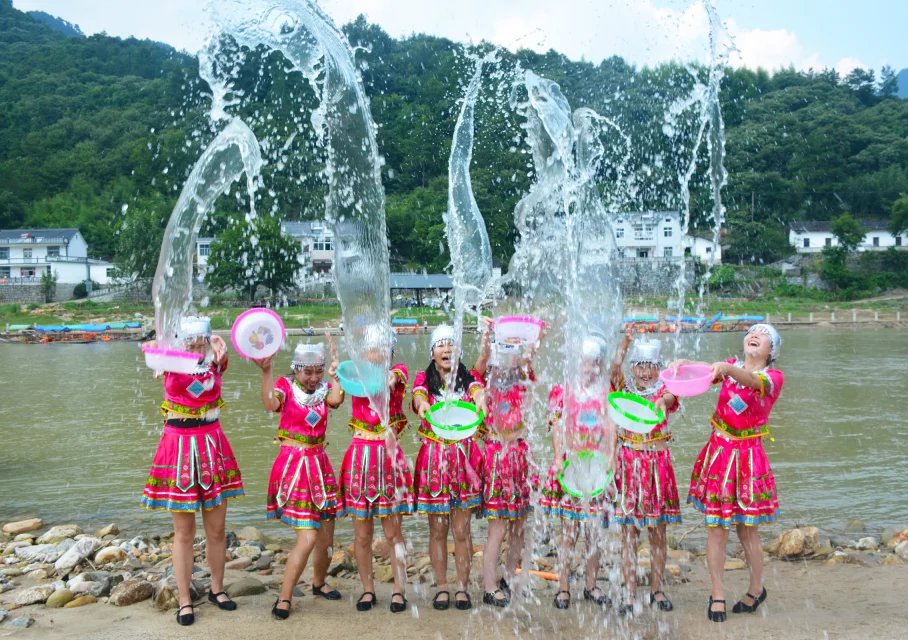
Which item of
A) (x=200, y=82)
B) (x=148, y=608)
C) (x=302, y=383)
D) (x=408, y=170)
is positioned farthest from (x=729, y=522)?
(x=200, y=82)

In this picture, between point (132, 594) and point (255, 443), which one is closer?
point (132, 594)

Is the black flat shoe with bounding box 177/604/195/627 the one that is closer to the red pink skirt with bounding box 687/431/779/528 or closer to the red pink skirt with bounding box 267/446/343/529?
the red pink skirt with bounding box 267/446/343/529

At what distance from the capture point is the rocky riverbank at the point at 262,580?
216 inches

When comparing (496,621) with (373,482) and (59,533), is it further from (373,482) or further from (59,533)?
(59,533)

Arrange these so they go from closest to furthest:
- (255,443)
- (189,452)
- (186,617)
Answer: (186,617) < (189,452) < (255,443)

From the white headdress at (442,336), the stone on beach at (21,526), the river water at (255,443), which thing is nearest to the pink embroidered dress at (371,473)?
the white headdress at (442,336)

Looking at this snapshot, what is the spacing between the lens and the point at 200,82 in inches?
2206

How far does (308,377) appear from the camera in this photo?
568 centimetres

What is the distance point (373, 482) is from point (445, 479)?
19.2 inches

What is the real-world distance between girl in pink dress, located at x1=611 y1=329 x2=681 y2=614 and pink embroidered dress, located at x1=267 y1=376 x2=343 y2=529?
6.47ft

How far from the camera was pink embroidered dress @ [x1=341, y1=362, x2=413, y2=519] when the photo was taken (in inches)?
222

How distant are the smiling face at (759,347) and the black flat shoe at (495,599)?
233 centimetres

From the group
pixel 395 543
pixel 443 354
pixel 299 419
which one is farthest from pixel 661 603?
pixel 299 419

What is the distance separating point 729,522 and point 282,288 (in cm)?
4779
